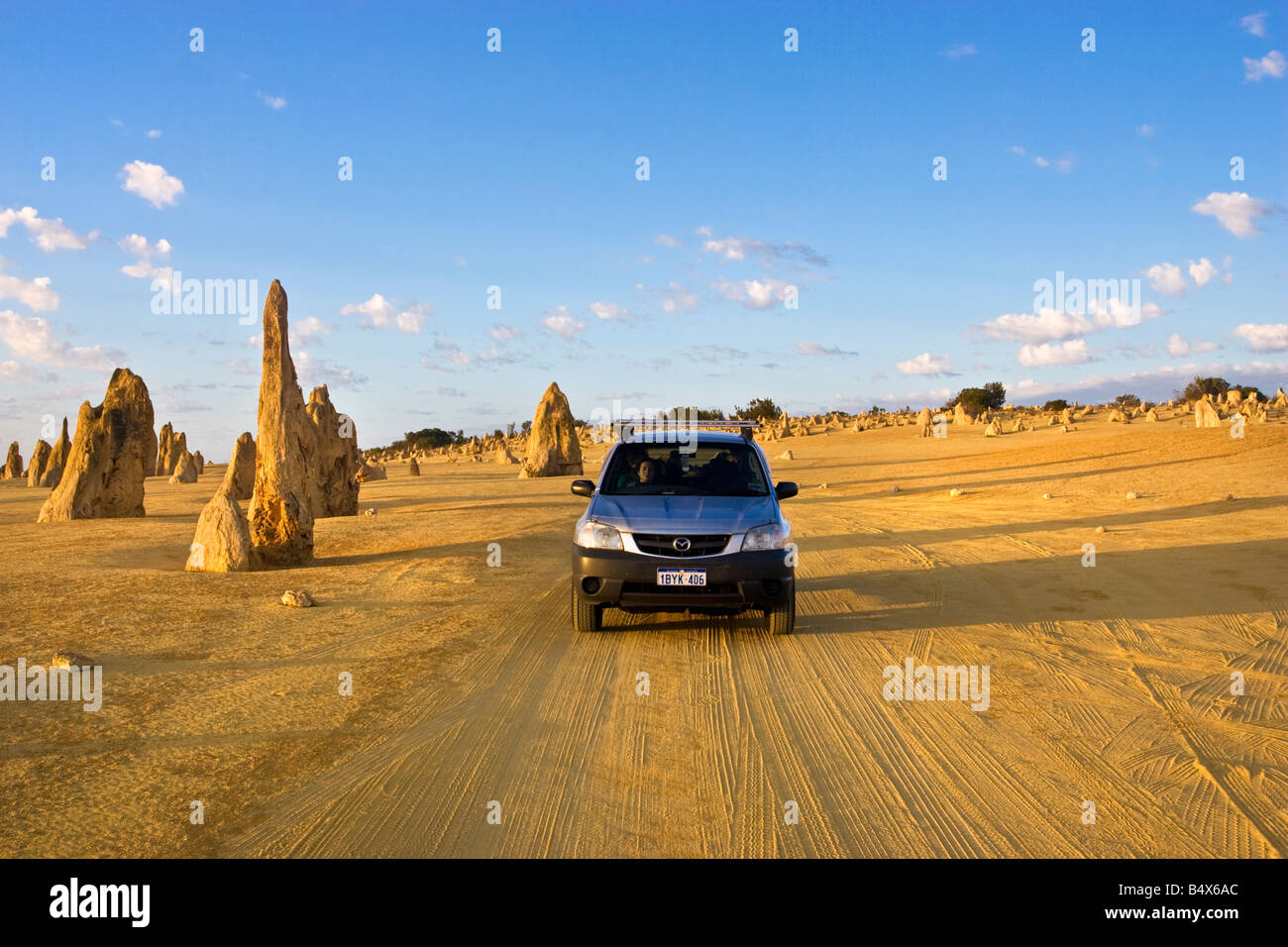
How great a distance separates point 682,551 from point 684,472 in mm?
1732

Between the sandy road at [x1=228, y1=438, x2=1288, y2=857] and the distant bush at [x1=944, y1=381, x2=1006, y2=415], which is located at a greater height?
the distant bush at [x1=944, y1=381, x2=1006, y2=415]

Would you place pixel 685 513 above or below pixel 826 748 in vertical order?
above

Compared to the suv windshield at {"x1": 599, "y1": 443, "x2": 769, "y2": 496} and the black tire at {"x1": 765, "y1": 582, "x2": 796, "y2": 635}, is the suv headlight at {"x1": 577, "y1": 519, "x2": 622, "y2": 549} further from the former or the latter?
the black tire at {"x1": 765, "y1": 582, "x2": 796, "y2": 635}

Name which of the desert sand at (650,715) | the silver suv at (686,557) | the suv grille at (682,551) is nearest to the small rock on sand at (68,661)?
the desert sand at (650,715)

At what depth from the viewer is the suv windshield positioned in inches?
360

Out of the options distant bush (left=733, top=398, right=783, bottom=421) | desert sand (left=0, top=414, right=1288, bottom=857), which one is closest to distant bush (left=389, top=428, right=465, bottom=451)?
distant bush (left=733, top=398, right=783, bottom=421)

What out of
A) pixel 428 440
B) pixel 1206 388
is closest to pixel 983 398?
pixel 1206 388

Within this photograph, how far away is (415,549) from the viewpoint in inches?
590

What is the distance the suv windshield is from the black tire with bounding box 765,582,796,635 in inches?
48.1

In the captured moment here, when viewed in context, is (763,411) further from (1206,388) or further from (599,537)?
(599,537)

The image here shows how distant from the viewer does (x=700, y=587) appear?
7.89 m

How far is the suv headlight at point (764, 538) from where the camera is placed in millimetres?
8000
